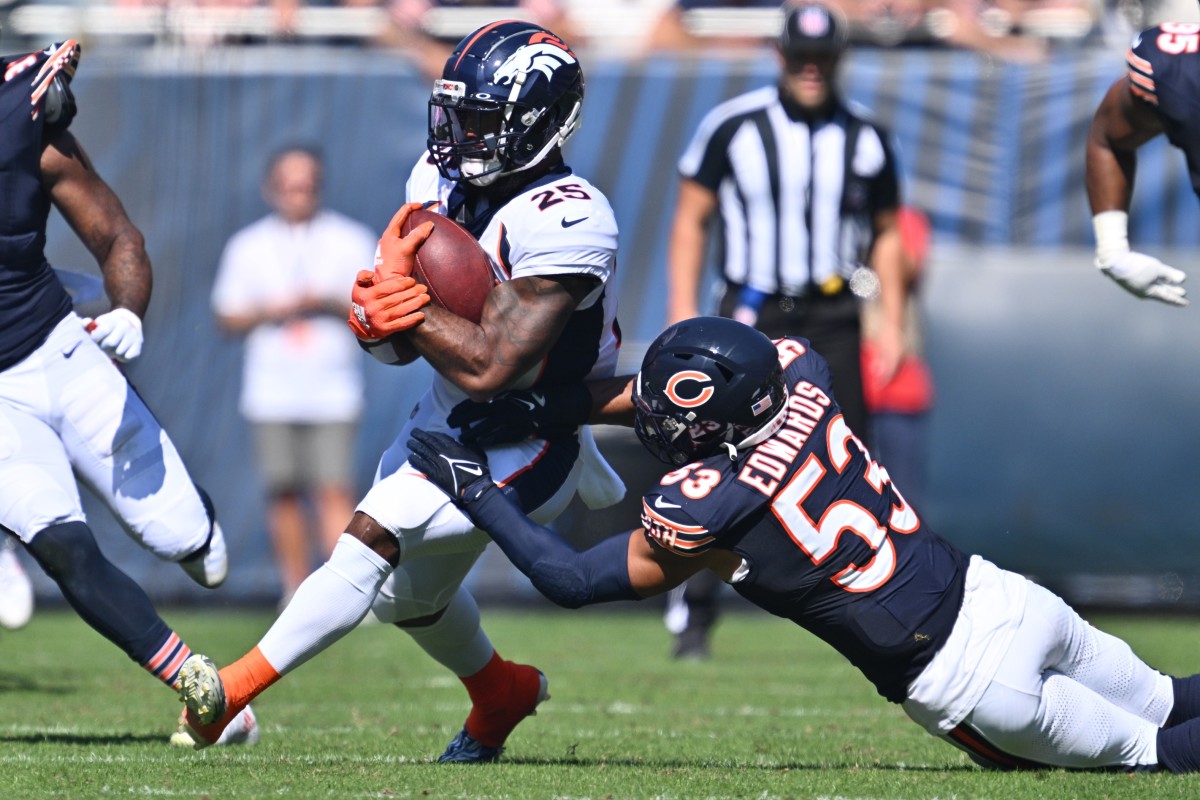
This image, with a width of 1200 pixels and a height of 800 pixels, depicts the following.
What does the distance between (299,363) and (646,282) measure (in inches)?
69.9

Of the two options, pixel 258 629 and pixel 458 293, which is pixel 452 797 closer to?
pixel 458 293

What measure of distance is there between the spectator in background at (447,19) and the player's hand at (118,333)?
5049 millimetres

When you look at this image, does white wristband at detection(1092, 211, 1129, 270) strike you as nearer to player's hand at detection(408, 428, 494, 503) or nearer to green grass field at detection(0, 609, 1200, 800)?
green grass field at detection(0, 609, 1200, 800)

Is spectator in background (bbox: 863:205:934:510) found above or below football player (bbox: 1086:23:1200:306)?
below

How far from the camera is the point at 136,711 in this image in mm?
5281

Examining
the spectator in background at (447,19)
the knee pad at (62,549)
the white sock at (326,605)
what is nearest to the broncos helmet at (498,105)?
the white sock at (326,605)

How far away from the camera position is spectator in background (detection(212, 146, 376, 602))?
866 centimetres

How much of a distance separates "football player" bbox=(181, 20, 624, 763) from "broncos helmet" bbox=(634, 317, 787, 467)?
346 millimetres

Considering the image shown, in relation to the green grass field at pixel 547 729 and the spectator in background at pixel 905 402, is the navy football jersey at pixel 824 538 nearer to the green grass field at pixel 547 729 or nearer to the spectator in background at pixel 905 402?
the green grass field at pixel 547 729

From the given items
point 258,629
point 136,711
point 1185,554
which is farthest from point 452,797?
point 1185,554

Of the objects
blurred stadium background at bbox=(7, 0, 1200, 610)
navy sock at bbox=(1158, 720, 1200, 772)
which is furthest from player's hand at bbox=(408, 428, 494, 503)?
blurred stadium background at bbox=(7, 0, 1200, 610)

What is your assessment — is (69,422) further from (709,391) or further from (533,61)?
(709,391)

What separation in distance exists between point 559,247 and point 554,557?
70cm

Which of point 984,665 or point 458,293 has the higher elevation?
point 458,293
